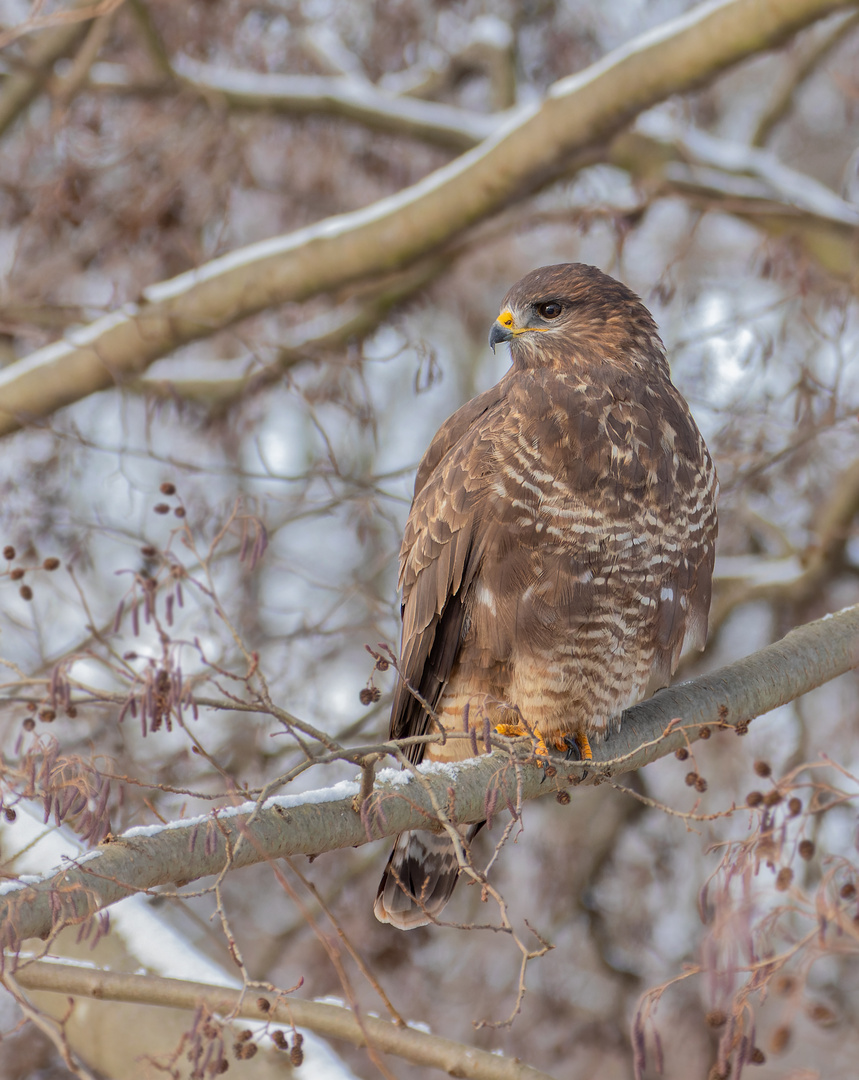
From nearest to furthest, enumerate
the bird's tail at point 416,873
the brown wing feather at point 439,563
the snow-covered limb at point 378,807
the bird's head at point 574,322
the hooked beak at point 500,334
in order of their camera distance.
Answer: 1. the snow-covered limb at point 378,807
2. the brown wing feather at point 439,563
3. the bird's head at point 574,322
4. the hooked beak at point 500,334
5. the bird's tail at point 416,873

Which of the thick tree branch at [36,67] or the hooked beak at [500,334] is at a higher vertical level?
the thick tree branch at [36,67]

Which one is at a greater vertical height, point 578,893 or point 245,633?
point 245,633

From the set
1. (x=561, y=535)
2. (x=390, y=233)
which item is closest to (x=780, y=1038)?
(x=561, y=535)

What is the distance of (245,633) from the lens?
5.00m

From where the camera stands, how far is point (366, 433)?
5.96 meters

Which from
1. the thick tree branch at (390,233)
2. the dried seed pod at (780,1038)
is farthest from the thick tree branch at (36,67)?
the dried seed pod at (780,1038)

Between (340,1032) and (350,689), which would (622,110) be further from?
(340,1032)

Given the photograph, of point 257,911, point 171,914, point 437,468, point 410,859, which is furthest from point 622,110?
point 257,911

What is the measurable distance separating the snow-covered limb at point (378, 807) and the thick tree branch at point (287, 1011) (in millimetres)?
353

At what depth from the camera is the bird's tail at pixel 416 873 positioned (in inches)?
144

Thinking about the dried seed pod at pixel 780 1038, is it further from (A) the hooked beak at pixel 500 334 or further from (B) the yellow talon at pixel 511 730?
(A) the hooked beak at pixel 500 334

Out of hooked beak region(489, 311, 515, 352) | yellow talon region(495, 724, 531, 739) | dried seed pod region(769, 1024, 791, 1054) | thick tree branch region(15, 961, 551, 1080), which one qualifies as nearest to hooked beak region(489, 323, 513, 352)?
hooked beak region(489, 311, 515, 352)

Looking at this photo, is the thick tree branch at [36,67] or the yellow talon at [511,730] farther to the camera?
the thick tree branch at [36,67]

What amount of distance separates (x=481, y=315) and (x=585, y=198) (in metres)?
2.30
